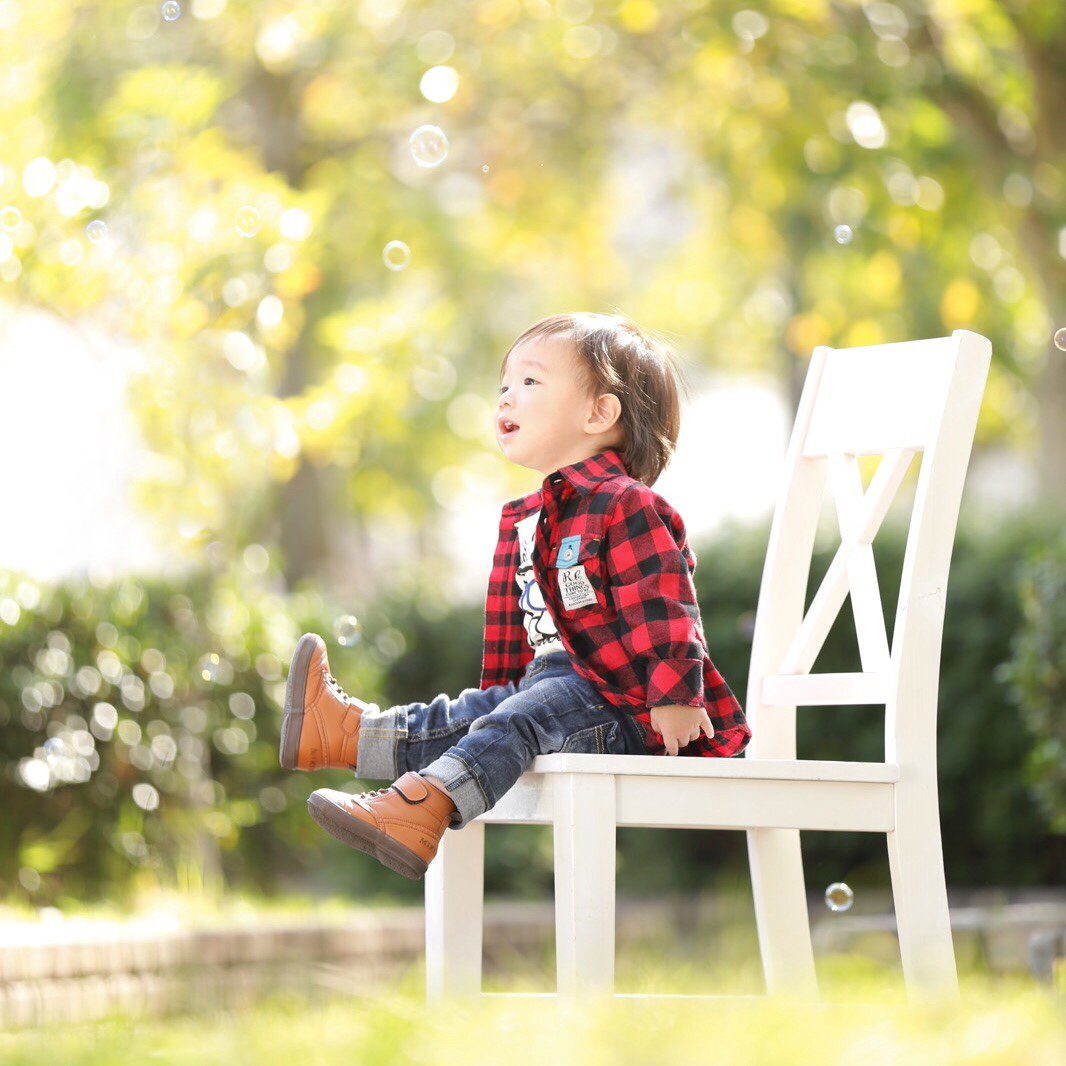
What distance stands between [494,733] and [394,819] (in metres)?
0.20

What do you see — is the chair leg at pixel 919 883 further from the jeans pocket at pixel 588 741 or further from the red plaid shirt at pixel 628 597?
the jeans pocket at pixel 588 741

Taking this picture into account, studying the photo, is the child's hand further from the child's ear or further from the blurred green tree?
the blurred green tree

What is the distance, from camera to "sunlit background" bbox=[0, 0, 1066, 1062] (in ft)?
14.5

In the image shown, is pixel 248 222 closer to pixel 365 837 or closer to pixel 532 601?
pixel 532 601

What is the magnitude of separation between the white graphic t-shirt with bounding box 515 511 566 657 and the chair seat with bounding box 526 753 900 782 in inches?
11.9

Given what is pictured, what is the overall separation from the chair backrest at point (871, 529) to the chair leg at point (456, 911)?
0.53 meters

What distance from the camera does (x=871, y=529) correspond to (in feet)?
8.80

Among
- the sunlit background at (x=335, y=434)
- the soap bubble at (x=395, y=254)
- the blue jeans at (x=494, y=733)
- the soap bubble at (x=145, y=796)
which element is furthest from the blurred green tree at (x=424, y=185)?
the blue jeans at (x=494, y=733)

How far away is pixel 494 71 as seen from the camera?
8.14 metres

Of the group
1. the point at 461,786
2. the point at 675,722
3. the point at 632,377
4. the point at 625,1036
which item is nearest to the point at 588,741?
the point at 675,722

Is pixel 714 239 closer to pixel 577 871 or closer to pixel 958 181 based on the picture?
pixel 958 181

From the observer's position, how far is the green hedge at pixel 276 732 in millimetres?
4582

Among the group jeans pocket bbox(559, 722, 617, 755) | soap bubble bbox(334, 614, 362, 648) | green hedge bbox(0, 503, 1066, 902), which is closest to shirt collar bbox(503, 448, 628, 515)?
jeans pocket bbox(559, 722, 617, 755)

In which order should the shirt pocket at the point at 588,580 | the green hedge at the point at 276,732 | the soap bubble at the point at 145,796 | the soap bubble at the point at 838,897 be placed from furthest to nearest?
the soap bubble at the point at 145,796, the green hedge at the point at 276,732, the soap bubble at the point at 838,897, the shirt pocket at the point at 588,580
